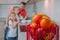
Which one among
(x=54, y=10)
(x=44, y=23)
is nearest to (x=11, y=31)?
(x=54, y=10)

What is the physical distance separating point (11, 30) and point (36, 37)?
1383 mm

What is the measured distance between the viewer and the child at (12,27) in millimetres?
1802

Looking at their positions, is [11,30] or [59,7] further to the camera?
[11,30]

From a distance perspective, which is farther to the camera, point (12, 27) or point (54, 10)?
point (12, 27)

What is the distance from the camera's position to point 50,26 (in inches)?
18.9

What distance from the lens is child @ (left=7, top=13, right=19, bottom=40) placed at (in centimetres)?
180

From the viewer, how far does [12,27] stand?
1814 millimetres

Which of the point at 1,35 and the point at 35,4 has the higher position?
the point at 35,4

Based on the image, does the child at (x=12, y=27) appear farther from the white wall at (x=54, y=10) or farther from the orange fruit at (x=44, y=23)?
the orange fruit at (x=44, y=23)

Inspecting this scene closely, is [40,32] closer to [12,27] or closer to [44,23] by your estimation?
[44,23]

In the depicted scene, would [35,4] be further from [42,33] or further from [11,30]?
[42,33]

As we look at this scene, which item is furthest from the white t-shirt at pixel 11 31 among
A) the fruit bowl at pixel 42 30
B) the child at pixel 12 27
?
the fruit bowl at pixel 42 30

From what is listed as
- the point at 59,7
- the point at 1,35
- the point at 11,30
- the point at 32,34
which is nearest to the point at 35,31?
the point at 32,34

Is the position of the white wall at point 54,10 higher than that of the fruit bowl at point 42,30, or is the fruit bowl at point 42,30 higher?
the white wall at point 54,10
